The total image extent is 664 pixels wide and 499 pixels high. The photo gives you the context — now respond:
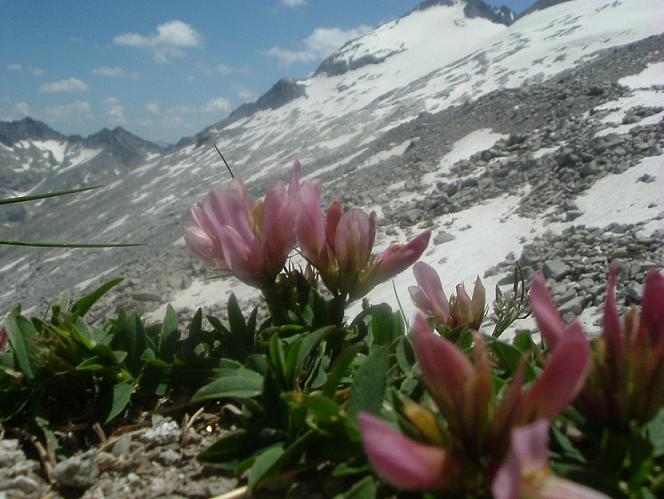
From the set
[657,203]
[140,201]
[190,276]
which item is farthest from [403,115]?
[657,203]

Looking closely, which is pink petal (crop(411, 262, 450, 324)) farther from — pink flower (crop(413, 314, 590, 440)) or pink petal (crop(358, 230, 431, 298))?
pink flower (crop(413, 314, 590, 440))

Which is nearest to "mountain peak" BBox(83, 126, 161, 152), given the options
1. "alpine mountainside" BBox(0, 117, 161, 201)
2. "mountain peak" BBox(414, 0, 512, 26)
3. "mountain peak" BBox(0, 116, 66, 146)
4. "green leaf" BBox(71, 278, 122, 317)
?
"alpine mountainside" BBox(0, 117, 161, 201)

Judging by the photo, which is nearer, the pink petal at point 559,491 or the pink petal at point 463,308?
the pink petal at point 559,491

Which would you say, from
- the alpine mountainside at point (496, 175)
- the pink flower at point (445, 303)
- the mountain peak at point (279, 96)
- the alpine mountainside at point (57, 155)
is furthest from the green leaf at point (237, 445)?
the alpine mountainside at point (57, 155)

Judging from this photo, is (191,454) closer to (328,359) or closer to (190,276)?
(328,359)

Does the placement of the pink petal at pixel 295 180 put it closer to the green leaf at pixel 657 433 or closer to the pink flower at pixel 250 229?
the pink flower at pixel 250 229

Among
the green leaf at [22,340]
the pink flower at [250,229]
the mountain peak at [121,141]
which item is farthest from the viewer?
the mountain peak at [121,141]

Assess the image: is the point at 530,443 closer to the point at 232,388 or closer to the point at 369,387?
the point at 369,387
